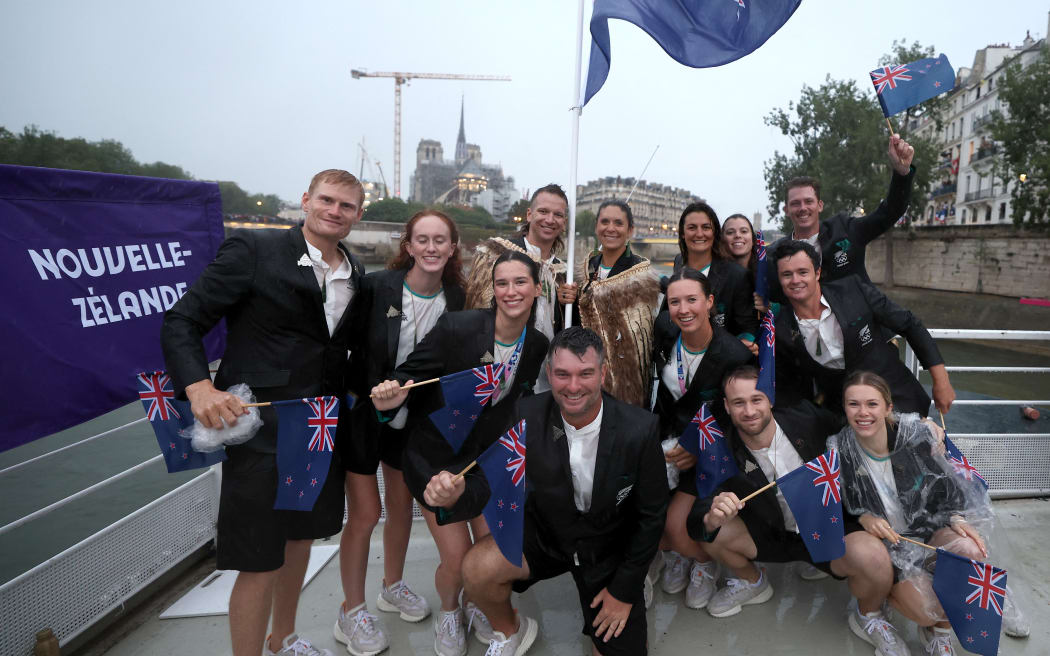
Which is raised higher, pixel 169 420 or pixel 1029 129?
pixel 1029 129

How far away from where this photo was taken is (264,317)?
6.87 feet

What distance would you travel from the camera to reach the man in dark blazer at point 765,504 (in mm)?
2418

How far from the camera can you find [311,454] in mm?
2158

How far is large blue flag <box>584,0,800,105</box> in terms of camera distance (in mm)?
2941

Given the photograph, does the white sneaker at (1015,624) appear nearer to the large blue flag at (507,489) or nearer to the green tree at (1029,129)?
the large blue flag at (507,489)

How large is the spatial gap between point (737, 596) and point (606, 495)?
0.97 meters

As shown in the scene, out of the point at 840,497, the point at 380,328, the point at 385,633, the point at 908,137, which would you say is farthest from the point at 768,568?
the point at 908,137

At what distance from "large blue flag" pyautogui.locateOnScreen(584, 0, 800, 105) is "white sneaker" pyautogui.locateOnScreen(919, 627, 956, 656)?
2678mm

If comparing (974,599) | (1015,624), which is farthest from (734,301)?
(1015,624)

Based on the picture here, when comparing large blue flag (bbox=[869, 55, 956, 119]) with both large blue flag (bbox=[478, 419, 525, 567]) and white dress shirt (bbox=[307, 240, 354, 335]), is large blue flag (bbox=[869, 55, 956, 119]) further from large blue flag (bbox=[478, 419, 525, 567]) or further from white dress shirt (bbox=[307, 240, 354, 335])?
white dress shirt (bbox=[307, 240, 354, 335])

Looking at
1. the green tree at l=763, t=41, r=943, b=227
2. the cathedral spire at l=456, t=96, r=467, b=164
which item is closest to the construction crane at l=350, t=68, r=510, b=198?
the cathedral spire at l=456, t=96, r=467, b=164

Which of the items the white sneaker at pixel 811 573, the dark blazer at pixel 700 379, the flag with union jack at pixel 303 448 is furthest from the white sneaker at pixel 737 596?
the flag with union jack at pixel 303 448

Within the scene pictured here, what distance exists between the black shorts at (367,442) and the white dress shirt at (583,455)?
726 mm

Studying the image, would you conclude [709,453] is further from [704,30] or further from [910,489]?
[704,30]
